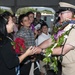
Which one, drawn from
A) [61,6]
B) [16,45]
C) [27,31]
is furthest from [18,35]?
[61,6]

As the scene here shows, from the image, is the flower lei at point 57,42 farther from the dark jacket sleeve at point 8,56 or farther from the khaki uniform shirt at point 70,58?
the dark jacket sleeve at point 8,56

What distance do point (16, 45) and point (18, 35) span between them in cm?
143

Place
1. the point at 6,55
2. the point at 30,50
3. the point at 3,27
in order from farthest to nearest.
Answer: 1. the point at 30,50
2. the point at 3,27
3. the point at 6,55

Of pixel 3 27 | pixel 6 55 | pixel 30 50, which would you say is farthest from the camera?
pixel 30 50

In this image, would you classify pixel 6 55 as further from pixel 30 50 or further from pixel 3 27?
pixel 30 50

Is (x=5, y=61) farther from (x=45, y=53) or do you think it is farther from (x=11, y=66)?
(x=45, y=53)

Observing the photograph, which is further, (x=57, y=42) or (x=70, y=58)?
(x=57, y=42)

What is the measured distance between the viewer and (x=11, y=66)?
173 inches

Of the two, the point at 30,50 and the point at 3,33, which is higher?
the point at 3,33

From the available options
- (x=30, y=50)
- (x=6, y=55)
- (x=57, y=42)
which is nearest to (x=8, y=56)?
(x=6, y=55)

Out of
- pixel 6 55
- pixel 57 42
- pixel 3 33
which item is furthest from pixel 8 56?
pixel 57 42

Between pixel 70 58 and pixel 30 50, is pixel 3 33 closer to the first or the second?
pixel 30 50

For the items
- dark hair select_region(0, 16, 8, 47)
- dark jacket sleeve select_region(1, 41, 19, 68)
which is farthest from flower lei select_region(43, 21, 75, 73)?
dark hair select_region(0, 16, 8, 47)

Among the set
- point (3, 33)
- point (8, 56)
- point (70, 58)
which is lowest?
point (70, 58)
